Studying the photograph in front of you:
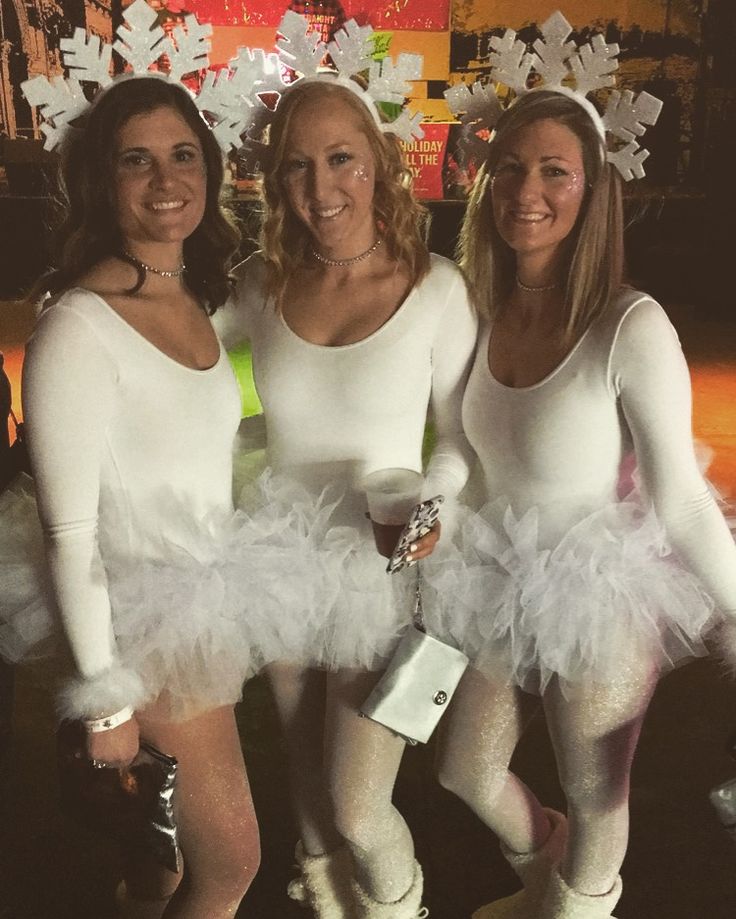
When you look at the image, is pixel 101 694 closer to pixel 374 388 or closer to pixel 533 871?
pixel 374 388

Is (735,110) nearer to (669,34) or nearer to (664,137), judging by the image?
(664,137)

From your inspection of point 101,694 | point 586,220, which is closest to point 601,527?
point 586,220

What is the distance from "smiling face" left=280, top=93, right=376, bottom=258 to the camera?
2.16m

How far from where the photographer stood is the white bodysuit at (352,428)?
2.04m

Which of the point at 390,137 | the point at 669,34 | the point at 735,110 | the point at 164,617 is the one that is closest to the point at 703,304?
the point at 735,110

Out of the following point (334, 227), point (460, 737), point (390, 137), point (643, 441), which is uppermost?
point (390, 137)

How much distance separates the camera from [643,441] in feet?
6.31

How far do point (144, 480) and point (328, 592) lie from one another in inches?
19.5

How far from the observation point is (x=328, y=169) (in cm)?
216

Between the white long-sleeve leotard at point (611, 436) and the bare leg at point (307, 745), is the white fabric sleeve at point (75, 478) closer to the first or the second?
the bare leg at point (307, 745)

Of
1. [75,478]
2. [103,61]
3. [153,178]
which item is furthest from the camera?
[103,61]

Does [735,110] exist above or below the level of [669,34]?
below

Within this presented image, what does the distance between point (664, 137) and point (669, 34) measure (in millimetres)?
1420

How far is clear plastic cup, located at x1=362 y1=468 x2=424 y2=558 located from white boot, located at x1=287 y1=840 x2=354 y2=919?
3.21 ft
